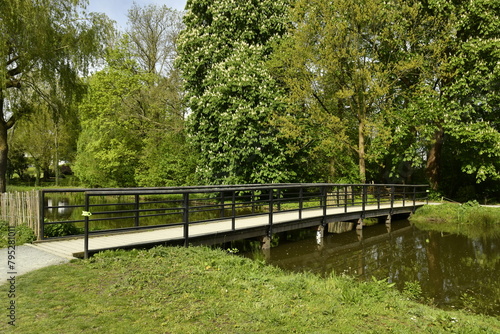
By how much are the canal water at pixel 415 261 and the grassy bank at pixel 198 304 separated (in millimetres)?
1894

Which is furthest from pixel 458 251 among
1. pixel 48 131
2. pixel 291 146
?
pixel 48 131

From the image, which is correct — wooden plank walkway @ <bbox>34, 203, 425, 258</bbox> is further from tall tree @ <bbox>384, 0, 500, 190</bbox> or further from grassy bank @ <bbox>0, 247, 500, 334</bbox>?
tall tree @ <bbox>384, 0, 500, 190</bbox>

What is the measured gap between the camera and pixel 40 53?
42.2 feet

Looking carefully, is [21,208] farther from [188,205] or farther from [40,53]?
[40,53]

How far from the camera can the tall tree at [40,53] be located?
40.3 ft

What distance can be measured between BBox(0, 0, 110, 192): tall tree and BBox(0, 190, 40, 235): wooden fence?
3.25m

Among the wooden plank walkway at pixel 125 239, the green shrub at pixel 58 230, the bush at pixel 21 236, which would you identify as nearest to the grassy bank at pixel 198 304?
the wooden plank walkway at pixel 125 239

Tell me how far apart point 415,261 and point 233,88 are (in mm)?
12620

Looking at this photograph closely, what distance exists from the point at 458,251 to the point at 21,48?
17.5 metres

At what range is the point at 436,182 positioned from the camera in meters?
24.2

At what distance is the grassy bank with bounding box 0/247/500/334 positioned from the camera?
418 centimetres

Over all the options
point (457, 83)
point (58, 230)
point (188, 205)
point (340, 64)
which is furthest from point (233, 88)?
point (457, 83)

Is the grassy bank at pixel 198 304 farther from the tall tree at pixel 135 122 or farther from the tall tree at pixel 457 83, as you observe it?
the tall tree at pixel 135 122

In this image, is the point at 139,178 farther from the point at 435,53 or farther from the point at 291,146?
the point at 435,53
